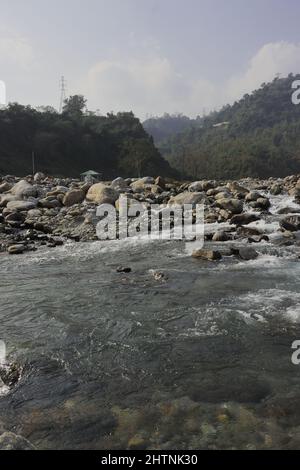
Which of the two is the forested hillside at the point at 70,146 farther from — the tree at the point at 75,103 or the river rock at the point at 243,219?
the river rock at the point at 243,219

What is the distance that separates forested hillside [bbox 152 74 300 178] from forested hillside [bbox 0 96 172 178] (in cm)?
1176

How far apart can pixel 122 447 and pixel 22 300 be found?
4.43m

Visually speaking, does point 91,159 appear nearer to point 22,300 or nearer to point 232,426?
point 22,300

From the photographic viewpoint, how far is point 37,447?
3709 mm

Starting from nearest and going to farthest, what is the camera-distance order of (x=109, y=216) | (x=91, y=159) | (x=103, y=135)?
(x=109, y=216), (x=91, y=159), (x=103, y=135)

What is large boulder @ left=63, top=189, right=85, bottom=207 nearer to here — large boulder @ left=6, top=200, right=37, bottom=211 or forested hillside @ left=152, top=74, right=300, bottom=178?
large boulder @ left=6, top=200, right=37, bottom=211

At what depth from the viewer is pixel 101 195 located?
56.6 ft

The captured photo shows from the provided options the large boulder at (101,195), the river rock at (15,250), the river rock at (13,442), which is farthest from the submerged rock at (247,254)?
the large boulder at (101,195)

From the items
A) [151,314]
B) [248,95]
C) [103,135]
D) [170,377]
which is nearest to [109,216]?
[151,314]

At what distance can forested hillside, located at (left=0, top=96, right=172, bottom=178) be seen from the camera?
164 ft

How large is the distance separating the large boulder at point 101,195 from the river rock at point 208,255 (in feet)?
23.9

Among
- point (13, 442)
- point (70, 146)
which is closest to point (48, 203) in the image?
point (13, 442)

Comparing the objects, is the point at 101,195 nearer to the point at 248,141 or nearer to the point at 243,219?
the point at 243,219
